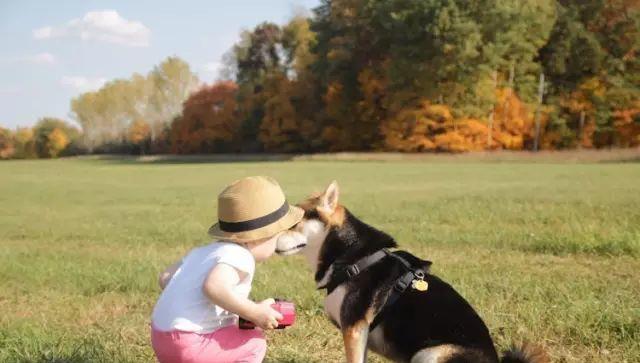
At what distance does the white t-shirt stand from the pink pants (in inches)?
1.4

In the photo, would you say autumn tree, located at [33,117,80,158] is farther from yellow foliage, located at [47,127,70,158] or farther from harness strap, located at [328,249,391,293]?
harness strap, located at [328,249,391,293]

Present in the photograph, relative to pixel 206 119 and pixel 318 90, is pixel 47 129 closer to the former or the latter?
pixel 206 119

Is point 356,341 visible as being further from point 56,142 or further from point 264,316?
point 56,142

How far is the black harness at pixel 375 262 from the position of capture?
3.80 metres

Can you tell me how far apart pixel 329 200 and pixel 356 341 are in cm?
96

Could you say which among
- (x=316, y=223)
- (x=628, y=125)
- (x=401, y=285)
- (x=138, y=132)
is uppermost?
(x=316, y=223)

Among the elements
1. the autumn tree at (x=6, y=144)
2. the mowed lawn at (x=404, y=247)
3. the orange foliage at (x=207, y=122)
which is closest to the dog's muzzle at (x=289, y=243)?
the mowed lawn at (x=404, y=247)

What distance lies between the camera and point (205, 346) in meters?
3.15

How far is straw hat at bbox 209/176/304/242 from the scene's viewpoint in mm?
3184

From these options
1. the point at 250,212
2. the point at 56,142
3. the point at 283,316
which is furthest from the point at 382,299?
the point at 56,142

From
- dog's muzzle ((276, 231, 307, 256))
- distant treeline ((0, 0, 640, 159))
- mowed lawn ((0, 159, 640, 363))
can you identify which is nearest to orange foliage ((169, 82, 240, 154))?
distant treeline ((0, 0, 640, 159))

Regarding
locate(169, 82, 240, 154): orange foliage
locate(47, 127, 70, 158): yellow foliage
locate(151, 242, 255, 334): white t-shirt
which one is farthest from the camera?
locate(47, 127, 70, 158): yellow foliage

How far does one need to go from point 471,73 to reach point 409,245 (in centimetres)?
4370

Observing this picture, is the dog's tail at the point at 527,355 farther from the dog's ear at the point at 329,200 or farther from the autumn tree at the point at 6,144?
the autumn tree at the point at 6,144
